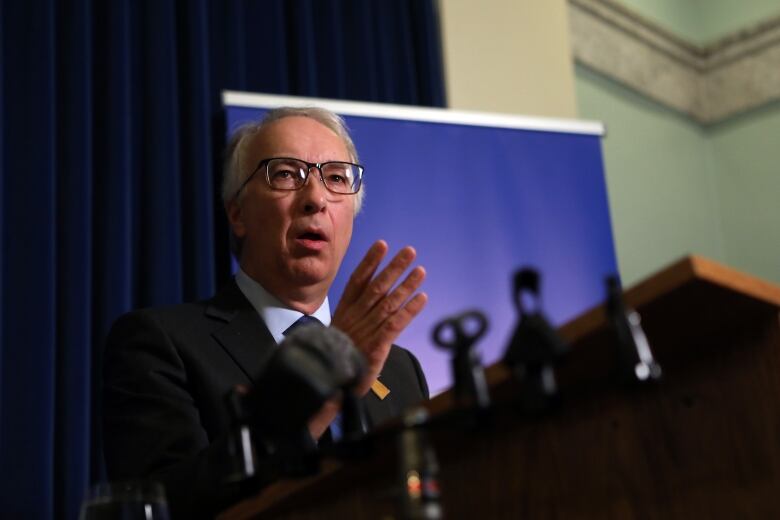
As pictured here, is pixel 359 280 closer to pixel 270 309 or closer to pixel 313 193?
pixel 270 309

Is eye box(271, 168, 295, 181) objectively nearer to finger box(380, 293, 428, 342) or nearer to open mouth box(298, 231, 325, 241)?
open mouth box(298, 231, 325, 241)

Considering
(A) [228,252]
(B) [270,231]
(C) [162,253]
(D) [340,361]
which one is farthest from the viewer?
(A) [228,252]

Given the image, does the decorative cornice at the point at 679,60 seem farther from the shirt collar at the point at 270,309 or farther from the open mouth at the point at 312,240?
the shirt collar at the point at 270,309

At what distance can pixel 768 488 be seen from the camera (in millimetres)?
953

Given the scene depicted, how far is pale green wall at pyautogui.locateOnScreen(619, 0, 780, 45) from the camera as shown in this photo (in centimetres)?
489

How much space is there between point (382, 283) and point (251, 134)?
3.34 ft

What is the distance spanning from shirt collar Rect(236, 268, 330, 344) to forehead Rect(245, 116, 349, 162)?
0.31 m

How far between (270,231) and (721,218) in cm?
339

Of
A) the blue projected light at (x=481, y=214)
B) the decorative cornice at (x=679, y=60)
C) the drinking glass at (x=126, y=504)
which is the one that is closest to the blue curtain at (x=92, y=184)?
the blue projected light at (x=481, y=214)

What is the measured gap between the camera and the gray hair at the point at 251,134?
2.42m

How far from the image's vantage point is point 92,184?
2756 mm

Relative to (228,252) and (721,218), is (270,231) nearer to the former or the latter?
(228,252)

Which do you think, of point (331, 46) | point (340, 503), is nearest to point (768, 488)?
point (340, 503)

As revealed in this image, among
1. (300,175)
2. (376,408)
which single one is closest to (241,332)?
(376,408)
